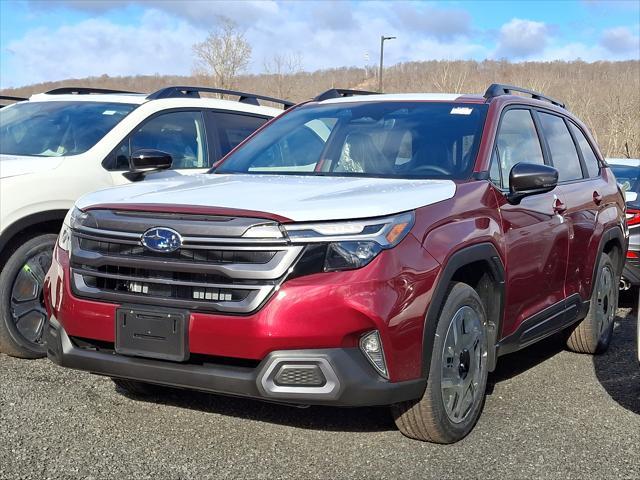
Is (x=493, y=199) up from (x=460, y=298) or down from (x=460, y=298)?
up

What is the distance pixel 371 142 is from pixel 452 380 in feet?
5.20

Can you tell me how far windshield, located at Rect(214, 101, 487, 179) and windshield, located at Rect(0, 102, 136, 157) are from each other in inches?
Result: 57.3

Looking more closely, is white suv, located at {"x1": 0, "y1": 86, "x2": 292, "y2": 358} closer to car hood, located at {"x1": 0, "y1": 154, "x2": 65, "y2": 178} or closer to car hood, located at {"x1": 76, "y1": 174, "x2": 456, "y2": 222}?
car hood, located at {"x1": 0, "y1": 154, "x2": 65, "y2": 178}

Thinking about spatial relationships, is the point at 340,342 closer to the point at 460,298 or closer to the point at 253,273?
the point at 253,273

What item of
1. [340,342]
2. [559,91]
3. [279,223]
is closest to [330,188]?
[279,223]

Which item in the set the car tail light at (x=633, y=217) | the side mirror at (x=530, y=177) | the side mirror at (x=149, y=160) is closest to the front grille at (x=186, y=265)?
Result: the side mirror at (x=530, y=177)

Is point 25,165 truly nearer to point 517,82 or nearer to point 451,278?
point 451,278

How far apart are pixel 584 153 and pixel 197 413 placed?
3.53m

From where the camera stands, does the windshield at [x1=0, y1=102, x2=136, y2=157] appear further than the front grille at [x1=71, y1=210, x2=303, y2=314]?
Yes

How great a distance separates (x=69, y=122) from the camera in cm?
620

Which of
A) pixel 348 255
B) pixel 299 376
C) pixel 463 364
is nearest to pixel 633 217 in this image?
pixel 463 364

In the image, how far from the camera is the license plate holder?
3361mm

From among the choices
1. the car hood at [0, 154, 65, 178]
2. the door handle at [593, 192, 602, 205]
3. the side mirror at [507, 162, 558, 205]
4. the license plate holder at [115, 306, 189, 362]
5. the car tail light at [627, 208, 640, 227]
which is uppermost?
the side mirror at [507, 162, 558, 205]

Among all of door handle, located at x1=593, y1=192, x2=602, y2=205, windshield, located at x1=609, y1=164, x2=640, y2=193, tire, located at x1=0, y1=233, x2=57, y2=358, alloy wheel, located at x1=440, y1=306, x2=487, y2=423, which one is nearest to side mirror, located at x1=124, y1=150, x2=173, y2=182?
tire, located at x1=0, y1=233, x2=57, y2=358
